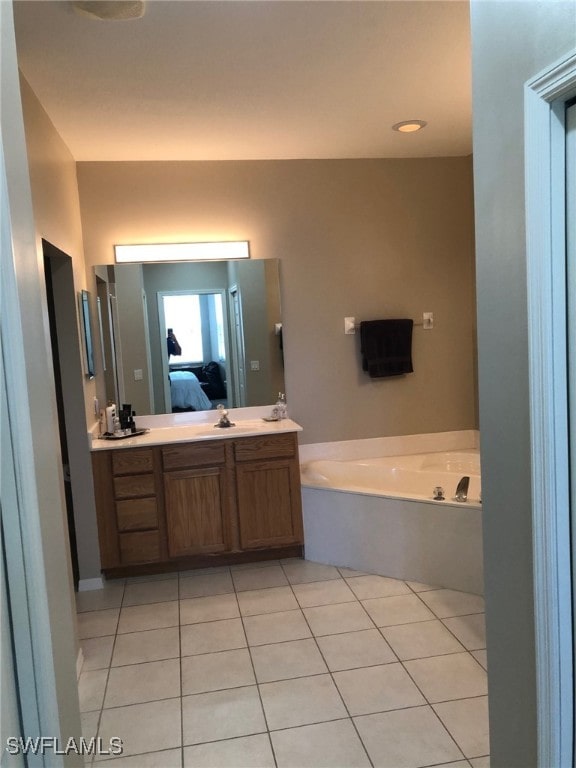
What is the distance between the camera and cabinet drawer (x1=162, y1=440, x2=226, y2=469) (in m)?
3.47

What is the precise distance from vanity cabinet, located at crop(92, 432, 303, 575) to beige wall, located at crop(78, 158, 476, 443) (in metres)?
0.59

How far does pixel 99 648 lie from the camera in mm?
2756

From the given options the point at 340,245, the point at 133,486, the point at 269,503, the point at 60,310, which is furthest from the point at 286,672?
the point at 340,245

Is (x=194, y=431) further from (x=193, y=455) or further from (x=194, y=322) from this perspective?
(x=194, y=322)

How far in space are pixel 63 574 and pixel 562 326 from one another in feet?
4.23

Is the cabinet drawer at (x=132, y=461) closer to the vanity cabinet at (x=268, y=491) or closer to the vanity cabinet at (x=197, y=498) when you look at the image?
the vanity cabinet at (x=197, y=498)

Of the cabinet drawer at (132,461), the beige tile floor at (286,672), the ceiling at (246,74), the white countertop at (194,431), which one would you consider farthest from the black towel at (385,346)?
the cabinet drawer at (132,461)

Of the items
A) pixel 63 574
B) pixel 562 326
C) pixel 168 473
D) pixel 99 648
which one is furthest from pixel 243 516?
pixel 562 326

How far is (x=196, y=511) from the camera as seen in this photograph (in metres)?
3.53

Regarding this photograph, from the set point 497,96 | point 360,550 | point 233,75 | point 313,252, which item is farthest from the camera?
point 313,252

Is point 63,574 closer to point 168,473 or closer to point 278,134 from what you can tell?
point 168,473

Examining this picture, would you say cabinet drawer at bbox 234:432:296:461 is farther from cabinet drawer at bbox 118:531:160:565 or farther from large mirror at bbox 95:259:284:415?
cabinet drawer at bbox 118:531:160:565

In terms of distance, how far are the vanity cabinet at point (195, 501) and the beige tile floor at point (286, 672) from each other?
0.19 m

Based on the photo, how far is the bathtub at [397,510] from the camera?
312cm
